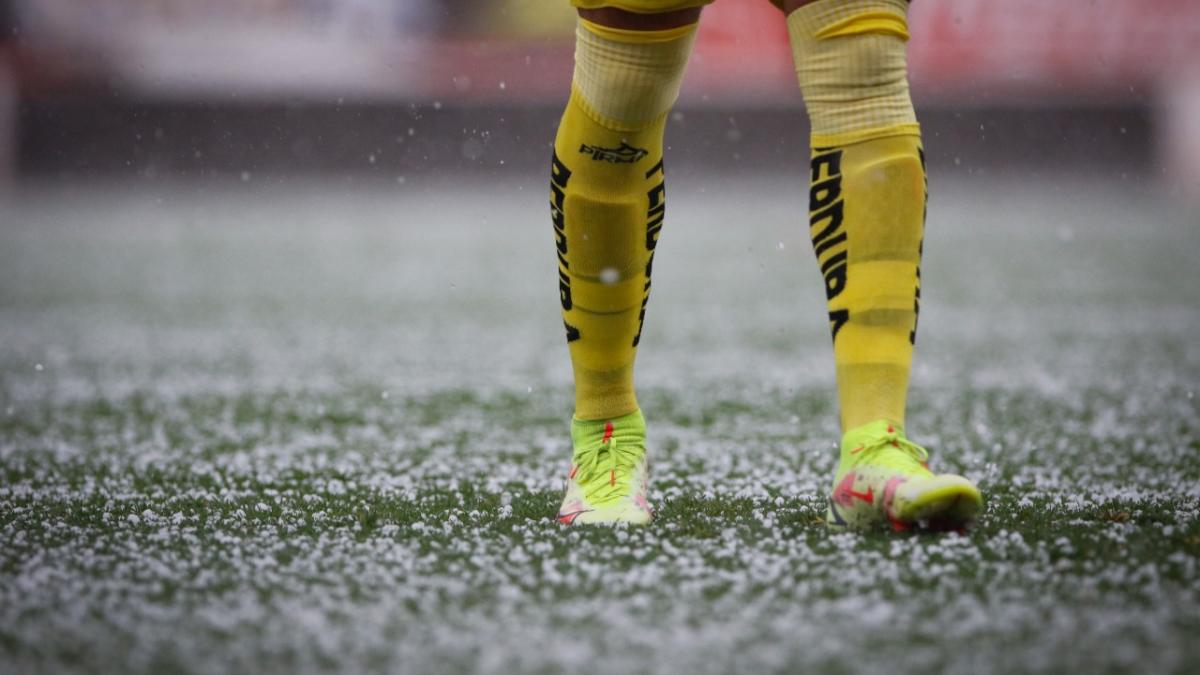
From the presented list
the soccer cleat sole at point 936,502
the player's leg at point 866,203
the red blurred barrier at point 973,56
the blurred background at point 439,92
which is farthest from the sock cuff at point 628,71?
the red blurred barrier at point 973,56

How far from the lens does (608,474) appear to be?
1480 mm

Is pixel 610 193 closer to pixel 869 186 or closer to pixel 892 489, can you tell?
pixel 869 186

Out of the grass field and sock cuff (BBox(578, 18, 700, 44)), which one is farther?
sock cuff (BBox(578, 18, 700, 44))

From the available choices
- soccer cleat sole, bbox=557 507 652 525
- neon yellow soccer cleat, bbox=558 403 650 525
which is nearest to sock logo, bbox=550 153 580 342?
neon yellow soccer cleat, bbox=558 403 650 525

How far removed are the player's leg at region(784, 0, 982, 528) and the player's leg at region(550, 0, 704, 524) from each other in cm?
15

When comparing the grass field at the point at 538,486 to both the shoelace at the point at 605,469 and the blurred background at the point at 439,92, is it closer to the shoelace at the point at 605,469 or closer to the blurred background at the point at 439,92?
the shoelace at the point at 605,469

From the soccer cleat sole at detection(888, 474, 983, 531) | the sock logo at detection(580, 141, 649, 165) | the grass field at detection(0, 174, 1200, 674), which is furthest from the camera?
the sock logo at detection(580, 141, 649, 165)

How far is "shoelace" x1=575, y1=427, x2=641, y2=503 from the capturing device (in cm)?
147

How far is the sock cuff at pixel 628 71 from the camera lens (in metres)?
1.38

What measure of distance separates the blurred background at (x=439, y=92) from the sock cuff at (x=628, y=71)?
9284 mm

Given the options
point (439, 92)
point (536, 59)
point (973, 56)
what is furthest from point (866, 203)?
point (973, 56)

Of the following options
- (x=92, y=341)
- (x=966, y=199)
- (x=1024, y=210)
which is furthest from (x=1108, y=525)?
(x=966, y=199)

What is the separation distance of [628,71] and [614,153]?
10 centimetres

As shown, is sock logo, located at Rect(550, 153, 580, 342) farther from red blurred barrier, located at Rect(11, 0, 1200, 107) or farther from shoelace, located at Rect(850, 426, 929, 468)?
red blurred barrier, located at Rect(11, 0, 1200, 107)
